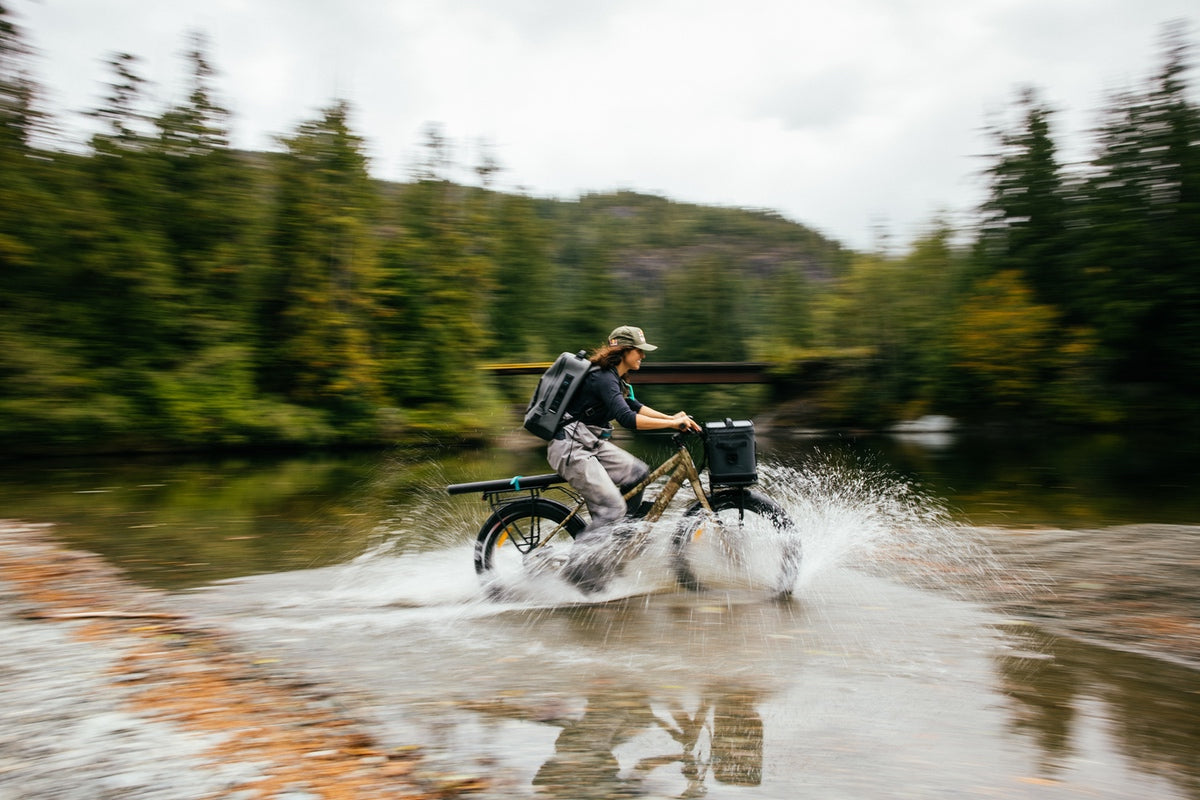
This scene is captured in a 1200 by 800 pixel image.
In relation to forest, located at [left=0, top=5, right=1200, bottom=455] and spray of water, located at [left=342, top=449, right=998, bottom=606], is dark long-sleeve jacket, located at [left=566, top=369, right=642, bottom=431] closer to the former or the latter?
spray of water, located at [left=342, top=449, right=998, bottom=606]

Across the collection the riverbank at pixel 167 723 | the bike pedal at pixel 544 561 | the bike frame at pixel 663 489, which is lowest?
the riverbank at pixel 167 723

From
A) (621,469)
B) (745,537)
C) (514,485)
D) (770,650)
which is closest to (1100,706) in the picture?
(770,650)

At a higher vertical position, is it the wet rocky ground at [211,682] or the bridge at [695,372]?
the bridge at [695,372]

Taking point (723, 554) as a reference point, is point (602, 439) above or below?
above

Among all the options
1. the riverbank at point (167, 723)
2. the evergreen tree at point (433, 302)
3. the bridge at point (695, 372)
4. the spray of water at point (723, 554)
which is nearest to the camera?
the riverbank at point (167, 723)

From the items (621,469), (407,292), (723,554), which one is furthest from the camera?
(407,292)

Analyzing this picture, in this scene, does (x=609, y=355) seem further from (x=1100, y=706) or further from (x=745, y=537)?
(x=1100, y=706)

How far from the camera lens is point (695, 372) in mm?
41781

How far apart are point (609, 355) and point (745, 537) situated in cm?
176

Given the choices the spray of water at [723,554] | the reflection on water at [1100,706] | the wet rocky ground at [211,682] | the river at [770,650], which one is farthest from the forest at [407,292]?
the reflection on water at [1100,706]

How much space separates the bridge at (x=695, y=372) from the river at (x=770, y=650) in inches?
1117

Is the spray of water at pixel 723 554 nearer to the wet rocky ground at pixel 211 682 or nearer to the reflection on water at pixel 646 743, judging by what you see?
the wet rocky ground at pixel 211 682

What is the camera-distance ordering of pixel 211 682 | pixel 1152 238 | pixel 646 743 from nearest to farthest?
1. pixel 646 743
2. pixel 211 682
3. pixel 1152 238

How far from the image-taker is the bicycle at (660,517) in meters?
6.60
